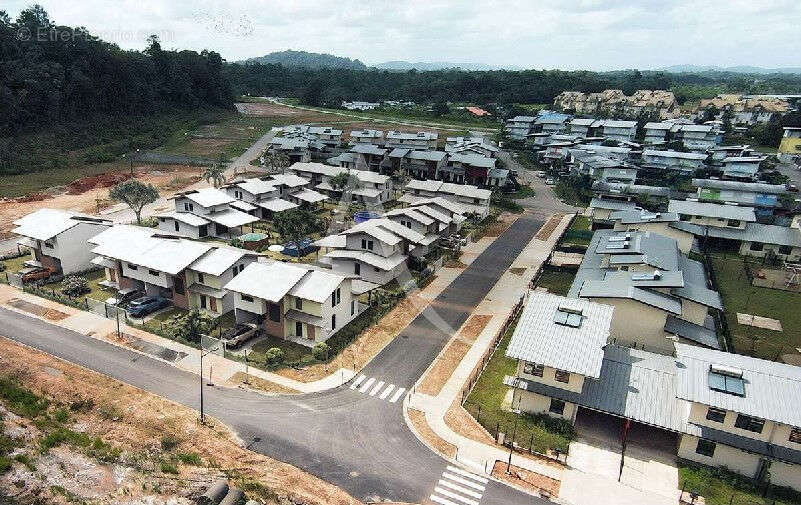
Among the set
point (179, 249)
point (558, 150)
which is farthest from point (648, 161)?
point (179, 249)

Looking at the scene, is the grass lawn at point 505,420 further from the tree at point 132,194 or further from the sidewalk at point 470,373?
the tree at point 132,194

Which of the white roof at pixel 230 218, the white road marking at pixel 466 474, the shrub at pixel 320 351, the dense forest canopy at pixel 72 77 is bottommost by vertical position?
the white road marking at pixel 466 474

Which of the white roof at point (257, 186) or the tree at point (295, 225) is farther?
the white roof at point (257, 186)

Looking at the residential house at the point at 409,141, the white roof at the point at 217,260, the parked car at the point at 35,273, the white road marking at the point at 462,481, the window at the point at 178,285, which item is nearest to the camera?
the white road marking at the point at 462,481

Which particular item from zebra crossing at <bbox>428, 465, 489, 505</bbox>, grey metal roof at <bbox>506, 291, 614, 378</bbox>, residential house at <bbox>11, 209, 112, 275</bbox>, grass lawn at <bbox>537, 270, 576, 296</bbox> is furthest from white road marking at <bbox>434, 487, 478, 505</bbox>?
residential house at <bbox>11, 209, 112, 275</bbox>

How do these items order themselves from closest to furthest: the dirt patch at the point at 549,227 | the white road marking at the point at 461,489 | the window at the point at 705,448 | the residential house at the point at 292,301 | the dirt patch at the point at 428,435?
the white road marking at the point at 461,489
the window at the point at 705,448
the dirt patch at the point at 428,435
the residential house at the point at 292,301
the dirt patch at the point at 549,227

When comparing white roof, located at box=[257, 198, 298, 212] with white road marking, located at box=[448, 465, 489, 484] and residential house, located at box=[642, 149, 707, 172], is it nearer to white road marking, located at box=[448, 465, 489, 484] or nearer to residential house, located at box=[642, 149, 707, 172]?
white road marking, located at box=[448, 465, 489, 484]

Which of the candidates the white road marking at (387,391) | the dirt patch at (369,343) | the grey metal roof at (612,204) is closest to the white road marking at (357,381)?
the dirt patch at (369,343)
